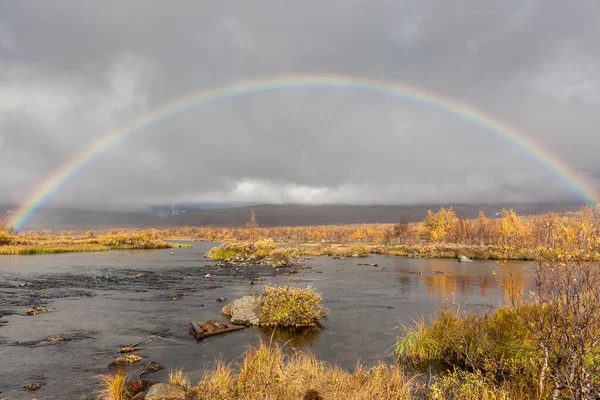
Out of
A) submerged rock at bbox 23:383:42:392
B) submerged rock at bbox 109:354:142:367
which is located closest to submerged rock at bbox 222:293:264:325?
submerged rock at bbox 109:354:142:367

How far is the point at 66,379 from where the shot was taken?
1423 cm

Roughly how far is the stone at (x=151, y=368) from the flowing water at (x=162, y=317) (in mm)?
376

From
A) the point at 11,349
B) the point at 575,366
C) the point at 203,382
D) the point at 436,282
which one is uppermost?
the point at 575,366

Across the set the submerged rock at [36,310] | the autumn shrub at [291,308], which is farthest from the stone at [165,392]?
the submerged rock at [36,310]

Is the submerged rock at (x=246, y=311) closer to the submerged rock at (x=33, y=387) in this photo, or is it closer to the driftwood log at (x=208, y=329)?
the driftwood log at (x=208, y=329)

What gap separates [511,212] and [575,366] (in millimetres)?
152045

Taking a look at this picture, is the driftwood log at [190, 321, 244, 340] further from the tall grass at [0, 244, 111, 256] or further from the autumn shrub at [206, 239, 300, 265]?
the tall grass at [0, 244, 111, 256]

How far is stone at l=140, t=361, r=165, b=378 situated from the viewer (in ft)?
49.1

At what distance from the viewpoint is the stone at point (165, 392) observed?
11.0 m

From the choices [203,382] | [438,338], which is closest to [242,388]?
[203,382]

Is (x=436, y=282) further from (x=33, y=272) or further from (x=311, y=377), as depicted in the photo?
(x=33, y=272)

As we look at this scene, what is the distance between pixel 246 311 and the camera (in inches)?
968

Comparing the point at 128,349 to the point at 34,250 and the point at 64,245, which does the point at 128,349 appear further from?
the point at 64,245

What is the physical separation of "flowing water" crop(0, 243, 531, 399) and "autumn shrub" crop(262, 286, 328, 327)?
4.04ft
